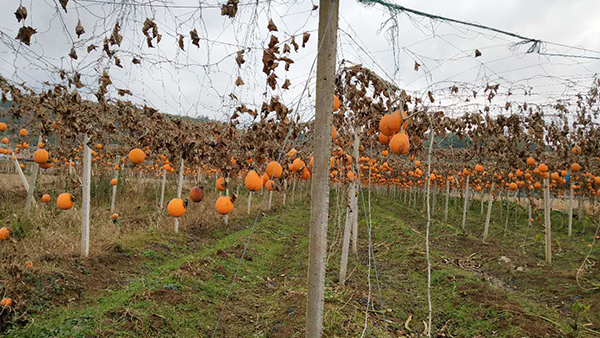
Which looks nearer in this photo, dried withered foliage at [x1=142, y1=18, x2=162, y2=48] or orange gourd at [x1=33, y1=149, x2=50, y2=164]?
dried withered foliage at [x1=142, y1=18, x2=162, y2=48]

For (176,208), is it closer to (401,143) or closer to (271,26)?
(271,26)

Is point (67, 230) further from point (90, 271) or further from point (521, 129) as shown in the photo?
point (521, 129)

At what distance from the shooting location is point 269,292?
5.86 metres

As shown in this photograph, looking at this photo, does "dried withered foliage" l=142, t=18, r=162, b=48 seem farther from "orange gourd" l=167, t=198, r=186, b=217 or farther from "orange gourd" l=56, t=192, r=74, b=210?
"orange gourd" l=56, t=192, r=74, b=210

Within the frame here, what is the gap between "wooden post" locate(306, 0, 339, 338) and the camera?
6.16 feet

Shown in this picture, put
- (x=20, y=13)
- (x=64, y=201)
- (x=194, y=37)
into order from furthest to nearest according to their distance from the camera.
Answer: (x=64, y=201) < (x=194, y=37) < (x=20, y=13)

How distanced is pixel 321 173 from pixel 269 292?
15.3ft

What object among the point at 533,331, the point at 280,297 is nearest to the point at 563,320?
the point at 533,331

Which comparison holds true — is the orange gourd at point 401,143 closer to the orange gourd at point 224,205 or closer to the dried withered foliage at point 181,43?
the dried withered foliage at point 181,43

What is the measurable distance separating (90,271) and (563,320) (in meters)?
8.22

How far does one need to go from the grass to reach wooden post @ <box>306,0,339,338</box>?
52cm

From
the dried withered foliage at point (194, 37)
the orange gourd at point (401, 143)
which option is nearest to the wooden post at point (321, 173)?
the orange gourd at point (401, 143)

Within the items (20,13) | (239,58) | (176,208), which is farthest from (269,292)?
(20,13)

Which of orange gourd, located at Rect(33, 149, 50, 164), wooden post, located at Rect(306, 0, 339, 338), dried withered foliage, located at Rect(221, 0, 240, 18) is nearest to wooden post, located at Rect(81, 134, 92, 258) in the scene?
orange gourd, located at Rect(33, 149, 50, 164)
